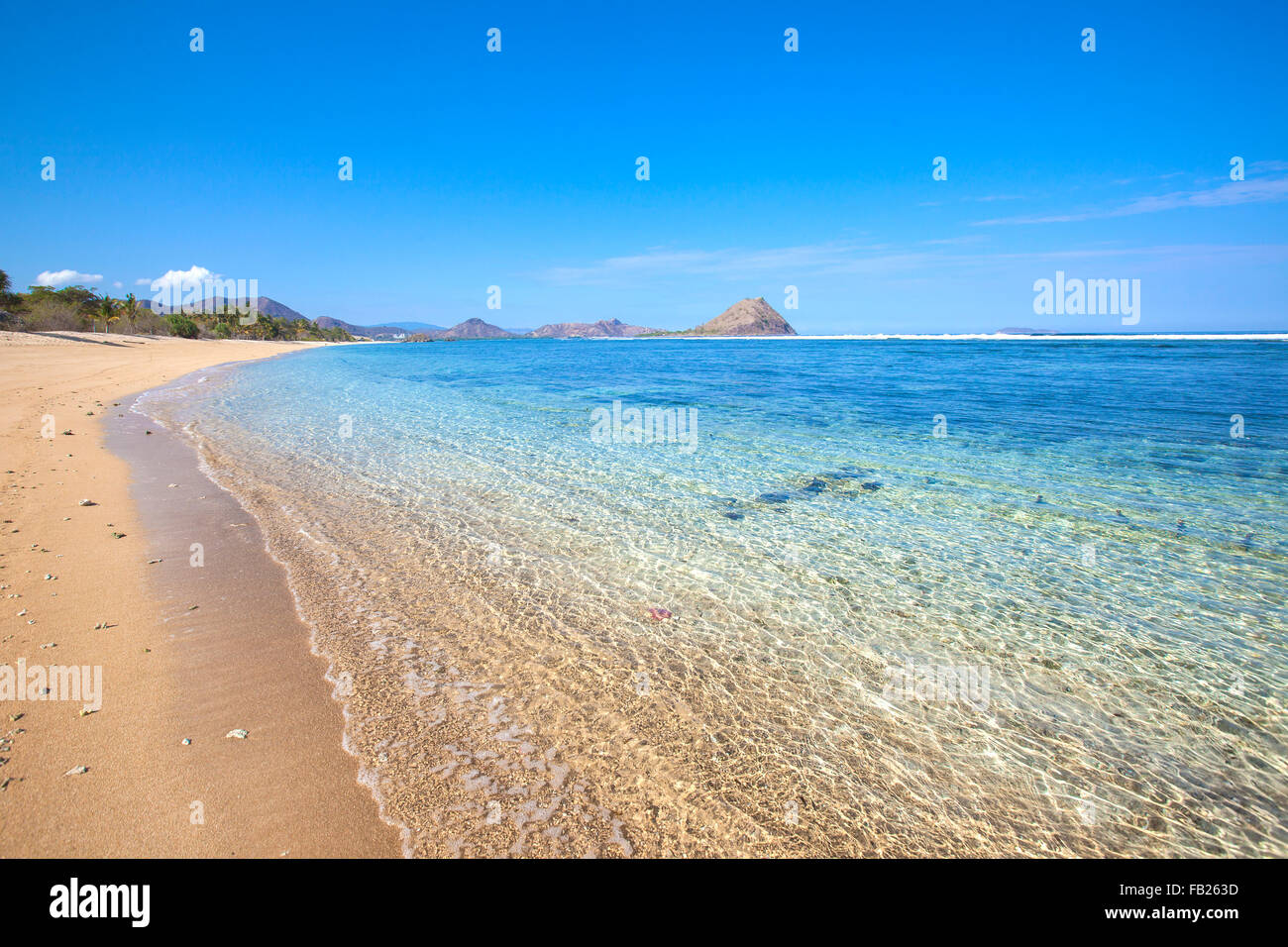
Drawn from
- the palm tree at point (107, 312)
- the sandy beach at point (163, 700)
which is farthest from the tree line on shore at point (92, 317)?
the sandy beach at point (163, 700)

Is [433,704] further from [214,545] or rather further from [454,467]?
[454,467]

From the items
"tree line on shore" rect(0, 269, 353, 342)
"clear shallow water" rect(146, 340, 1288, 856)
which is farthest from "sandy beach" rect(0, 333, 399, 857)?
"tree line on shore" rect(0, 269, 353, 342)

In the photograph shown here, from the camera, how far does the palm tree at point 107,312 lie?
8075cm

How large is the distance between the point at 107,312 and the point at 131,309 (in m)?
12.7

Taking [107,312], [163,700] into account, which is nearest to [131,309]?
[107,312]

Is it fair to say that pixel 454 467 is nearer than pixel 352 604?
No

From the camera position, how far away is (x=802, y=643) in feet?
17.9

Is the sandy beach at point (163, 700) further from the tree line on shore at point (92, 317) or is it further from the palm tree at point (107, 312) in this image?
the palm tree at point (107, 312)

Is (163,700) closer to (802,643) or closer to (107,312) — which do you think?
(802,643)

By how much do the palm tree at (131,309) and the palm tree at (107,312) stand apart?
150 cm

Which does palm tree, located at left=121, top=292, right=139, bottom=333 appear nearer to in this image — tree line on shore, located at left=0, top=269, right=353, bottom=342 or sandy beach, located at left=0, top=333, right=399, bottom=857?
tree line on shore, located at left=0, top=269, right=353, bottom=342
